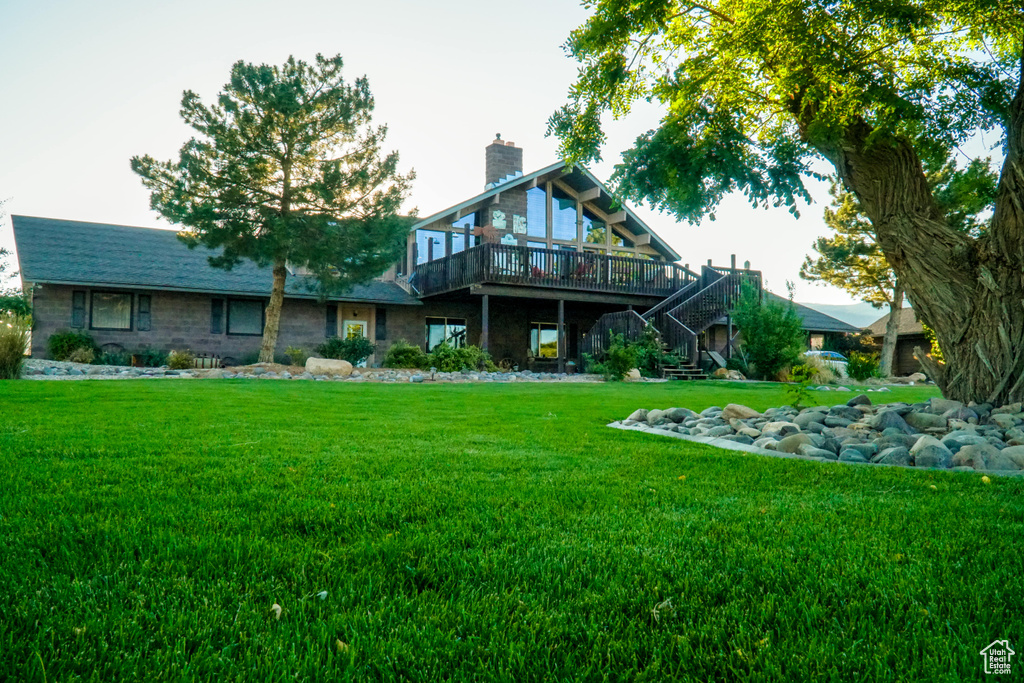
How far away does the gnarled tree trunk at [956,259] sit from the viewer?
545 cm

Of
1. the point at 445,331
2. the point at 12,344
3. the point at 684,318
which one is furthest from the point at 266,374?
the point at 684,318

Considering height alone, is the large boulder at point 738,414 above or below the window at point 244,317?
→ below

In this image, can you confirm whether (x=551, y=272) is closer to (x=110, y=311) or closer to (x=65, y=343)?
(x=110, y=311)

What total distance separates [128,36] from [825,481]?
12.7 meters

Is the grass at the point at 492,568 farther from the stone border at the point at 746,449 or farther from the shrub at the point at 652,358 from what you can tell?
the shrub at the point at 652,358

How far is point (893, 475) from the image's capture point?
340 cm

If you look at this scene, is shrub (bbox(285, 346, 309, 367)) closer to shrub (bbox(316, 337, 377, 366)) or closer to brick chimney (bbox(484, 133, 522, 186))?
shrub (bbox(316, 337, 377, 366))

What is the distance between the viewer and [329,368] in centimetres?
1441

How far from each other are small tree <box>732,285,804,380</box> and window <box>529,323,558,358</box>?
7.21m

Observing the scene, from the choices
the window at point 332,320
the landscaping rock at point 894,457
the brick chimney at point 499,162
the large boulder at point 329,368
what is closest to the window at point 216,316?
the window at point 332,320

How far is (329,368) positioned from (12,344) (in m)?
5.82

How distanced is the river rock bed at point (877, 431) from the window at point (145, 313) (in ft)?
55.2

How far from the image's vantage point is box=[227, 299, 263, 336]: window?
19.2 metres

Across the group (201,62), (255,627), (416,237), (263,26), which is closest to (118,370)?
(201,62)
